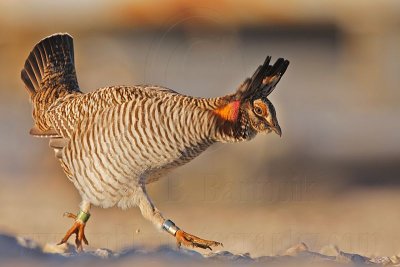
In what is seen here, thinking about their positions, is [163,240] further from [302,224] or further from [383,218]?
[383,218]

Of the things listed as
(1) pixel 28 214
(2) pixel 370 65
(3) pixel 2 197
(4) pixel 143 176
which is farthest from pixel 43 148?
(2) pixel 370 65

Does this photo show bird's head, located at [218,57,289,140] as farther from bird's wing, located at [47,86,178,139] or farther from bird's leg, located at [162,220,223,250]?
bird's leg, located at [162,220,223,250]

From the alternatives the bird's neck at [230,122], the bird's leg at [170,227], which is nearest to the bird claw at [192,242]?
the bird's leg at [170,227]

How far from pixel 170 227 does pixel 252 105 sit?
0.66m

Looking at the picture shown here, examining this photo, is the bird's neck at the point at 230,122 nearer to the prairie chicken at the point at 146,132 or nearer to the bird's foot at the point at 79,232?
the prairie chicken at the point at 146,132

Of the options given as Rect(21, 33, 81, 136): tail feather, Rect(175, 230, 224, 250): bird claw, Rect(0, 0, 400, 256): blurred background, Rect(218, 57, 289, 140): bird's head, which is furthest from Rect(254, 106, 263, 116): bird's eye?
Rect(21, 33, 81, 136): tail feather

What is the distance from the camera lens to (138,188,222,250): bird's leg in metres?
3.81

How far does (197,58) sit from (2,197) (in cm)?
327

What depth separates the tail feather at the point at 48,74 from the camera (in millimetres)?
4504

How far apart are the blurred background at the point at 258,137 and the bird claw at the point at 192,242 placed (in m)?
0.52

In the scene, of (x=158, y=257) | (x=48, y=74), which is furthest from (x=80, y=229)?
(x=48, y=74)

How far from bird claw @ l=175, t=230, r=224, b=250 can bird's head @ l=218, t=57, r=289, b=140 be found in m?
0.48

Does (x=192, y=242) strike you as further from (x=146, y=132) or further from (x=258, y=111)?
(x=258, y=111)

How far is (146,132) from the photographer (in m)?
3.77
